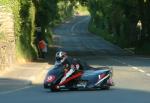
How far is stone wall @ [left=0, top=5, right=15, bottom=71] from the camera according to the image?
33.0m

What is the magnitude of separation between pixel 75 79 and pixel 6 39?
43.4ft

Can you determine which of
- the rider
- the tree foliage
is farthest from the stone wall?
the tree foliage

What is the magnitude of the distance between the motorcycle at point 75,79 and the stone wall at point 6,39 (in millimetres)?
10633

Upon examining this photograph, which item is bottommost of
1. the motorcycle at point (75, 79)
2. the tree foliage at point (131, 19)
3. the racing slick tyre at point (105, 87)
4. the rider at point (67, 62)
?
the tree foliage at point (131, 19)

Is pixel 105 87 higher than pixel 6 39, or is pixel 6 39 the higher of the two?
pixel 6 39

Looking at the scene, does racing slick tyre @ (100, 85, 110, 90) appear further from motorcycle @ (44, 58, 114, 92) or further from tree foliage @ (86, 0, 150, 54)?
tree foliage @ (86, 0, 150, 54)

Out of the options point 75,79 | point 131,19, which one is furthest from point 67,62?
point 131,19

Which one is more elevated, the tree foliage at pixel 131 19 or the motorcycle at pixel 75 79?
the motorcycle at pixel 75 79

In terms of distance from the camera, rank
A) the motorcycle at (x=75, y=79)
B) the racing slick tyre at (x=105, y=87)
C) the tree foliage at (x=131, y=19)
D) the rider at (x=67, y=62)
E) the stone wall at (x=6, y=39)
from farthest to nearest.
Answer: the tree foliage at (x=131, y=19)
the stone wall at (x=6, y=39)
the racing slick tyre at (x=105, y=87)
the rider at (x=67, y=62)
the motorcycle at (x=75, y=79)

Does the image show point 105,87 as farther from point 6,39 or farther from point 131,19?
point 131,19

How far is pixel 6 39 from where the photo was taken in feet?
113

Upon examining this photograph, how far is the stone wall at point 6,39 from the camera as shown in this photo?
108ft

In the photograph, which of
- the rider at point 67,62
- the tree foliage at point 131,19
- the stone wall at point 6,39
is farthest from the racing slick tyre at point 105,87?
the tree foliage at point 131,19

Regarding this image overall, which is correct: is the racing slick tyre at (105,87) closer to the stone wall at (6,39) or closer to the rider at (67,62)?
the rider at (67,62)
